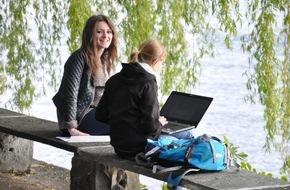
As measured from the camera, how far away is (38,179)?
6660 mm

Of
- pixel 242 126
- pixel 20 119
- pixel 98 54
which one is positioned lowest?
pixel 242 126

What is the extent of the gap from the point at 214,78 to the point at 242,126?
487cm

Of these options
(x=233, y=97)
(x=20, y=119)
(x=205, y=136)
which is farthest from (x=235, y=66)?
(x=205, y=136)

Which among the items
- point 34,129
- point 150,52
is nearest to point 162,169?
point 150,52

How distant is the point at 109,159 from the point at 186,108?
689 mm

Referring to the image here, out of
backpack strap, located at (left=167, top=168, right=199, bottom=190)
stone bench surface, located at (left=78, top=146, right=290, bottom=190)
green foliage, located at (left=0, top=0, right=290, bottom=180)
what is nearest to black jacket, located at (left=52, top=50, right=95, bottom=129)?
stone bench surface, located at (left=78, top=146, right=290, bottom=190)

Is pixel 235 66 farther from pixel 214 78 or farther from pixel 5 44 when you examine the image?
pixel 5 44

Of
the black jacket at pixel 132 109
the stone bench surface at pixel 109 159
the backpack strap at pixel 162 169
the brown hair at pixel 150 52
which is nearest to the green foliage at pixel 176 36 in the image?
the stone bench surface at pixel 109 159

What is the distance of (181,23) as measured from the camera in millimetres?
7414

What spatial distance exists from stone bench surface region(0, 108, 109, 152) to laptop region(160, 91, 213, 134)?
45 cm

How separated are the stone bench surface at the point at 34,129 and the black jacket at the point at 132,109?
49 cm

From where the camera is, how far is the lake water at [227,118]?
13712mm

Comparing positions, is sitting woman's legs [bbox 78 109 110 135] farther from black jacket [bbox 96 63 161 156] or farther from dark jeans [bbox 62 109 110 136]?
black jacket [bbox 96 63 161 156]

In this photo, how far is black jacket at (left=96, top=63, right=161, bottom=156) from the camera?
481cm
